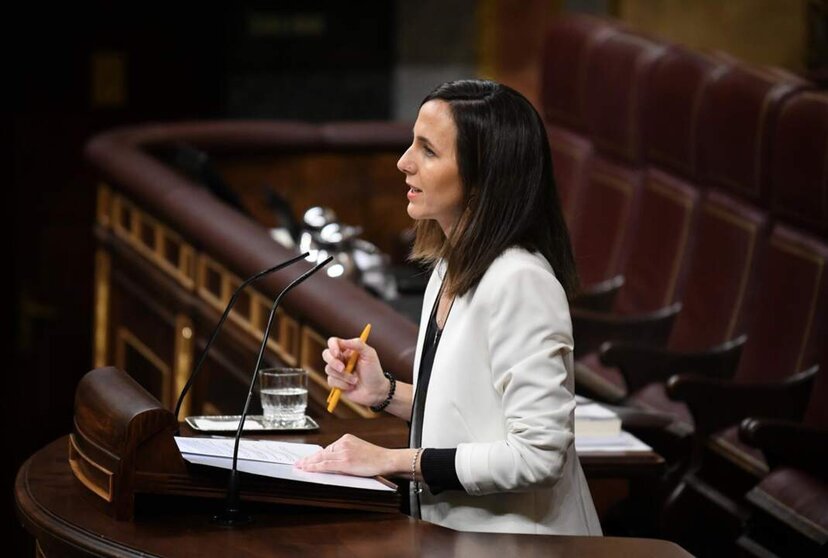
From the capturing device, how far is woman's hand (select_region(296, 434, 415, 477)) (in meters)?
1.87

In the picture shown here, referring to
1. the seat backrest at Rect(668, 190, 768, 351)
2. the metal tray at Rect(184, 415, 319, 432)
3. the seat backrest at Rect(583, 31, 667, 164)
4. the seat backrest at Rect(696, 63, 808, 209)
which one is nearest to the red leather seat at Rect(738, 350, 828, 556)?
the seat backrest at Rect(668, 190, 768, 351)

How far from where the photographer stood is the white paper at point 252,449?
186cm

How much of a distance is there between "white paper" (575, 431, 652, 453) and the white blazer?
23.2 inches

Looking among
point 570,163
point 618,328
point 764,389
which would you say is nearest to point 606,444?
point 764,389

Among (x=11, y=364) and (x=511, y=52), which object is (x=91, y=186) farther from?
(x=511, y=52)

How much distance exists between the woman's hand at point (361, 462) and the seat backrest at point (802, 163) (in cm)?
189

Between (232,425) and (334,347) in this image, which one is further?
(232,425)

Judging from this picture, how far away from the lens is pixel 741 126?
385 centimetres

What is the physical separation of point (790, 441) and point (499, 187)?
4.81 feet

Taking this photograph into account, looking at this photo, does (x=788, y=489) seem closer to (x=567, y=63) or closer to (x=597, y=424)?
(x=597, y=424)

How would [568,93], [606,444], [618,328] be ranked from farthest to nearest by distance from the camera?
[568,93], [618,328], [606,444]

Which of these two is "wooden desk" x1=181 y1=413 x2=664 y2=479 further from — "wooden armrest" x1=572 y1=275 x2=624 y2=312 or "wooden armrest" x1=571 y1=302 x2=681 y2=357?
"wooden armrest" x1=572 y1=275 x2=624 y2=312

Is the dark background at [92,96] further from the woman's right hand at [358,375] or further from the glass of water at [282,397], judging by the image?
the woman's right hand at [358,375]

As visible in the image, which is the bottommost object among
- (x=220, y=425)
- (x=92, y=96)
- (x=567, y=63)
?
(x=92, y=96)
